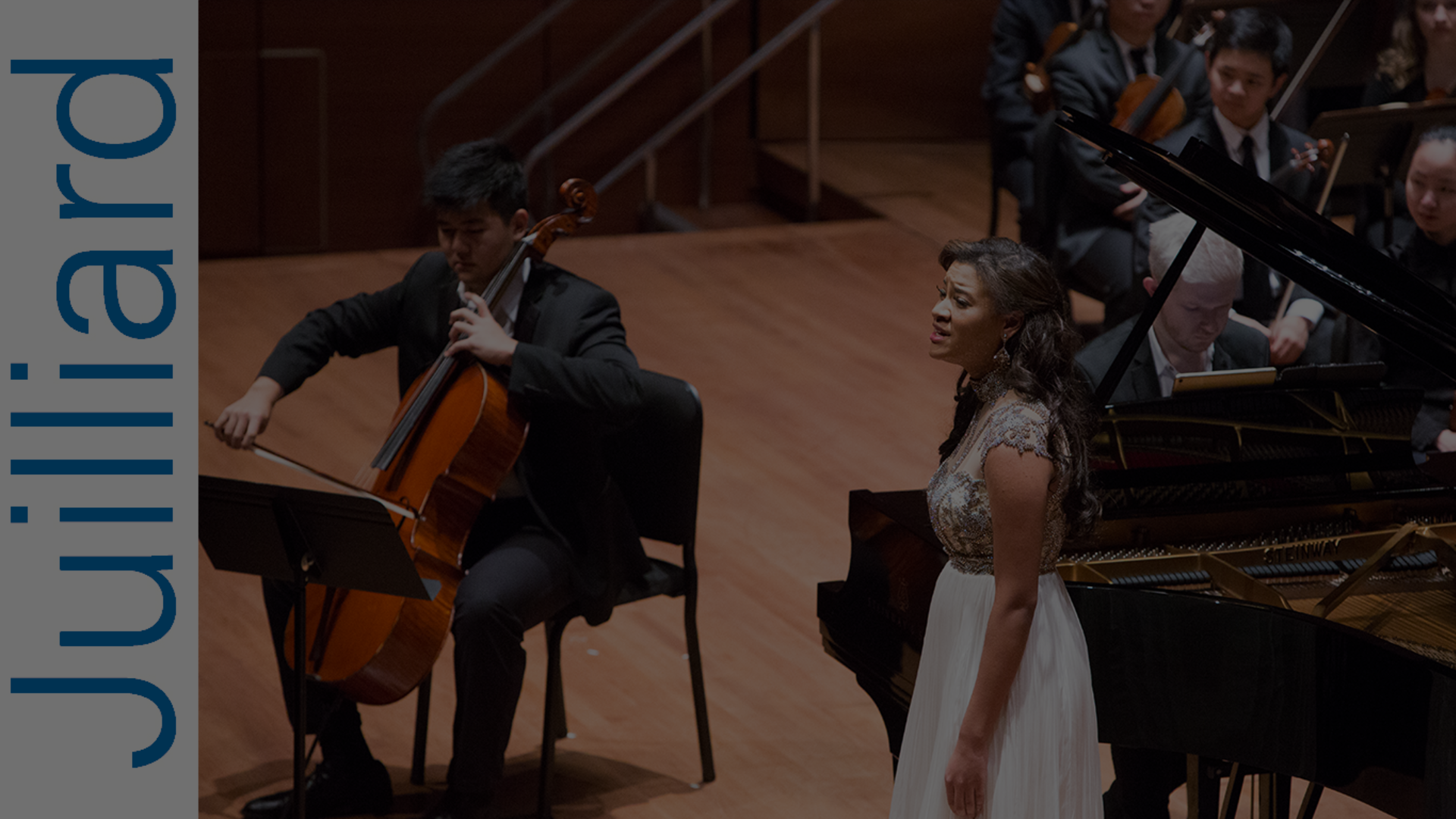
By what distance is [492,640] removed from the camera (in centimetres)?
314

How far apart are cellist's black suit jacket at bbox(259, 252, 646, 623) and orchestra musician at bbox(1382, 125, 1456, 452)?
1.72m

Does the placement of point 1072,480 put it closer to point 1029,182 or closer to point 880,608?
point 880,608

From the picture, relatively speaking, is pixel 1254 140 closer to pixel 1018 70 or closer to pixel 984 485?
pixel 1018 70

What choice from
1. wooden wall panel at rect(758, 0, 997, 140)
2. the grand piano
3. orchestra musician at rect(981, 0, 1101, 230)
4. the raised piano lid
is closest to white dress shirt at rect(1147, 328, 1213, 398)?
the grand piano

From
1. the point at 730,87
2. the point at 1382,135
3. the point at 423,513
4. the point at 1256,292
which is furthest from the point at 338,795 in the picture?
the point at 730,87

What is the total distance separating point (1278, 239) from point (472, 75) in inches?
190

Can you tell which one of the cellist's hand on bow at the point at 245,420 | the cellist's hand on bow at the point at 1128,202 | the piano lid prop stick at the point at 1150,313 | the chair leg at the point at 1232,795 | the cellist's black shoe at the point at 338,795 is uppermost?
the piano lid prop stick at the point at 1150,313

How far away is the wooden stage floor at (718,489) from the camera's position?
3.55 metres

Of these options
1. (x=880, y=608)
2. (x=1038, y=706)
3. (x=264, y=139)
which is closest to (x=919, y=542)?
(x=880, y=608)

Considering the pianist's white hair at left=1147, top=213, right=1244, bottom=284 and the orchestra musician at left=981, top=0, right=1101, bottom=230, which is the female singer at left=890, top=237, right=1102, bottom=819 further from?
the orchestra musician at left=981, top=0, right=1101, bottom=230

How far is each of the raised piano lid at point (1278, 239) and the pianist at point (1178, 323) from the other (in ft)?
1.52

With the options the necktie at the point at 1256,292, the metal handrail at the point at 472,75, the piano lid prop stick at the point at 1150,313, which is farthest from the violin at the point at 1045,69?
the piano lid prop stick at the point at 1150,313

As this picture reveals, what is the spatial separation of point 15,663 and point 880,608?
132 centimetres

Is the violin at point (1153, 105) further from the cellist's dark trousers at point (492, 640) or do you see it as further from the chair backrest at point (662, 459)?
the cellist's dark trousers at point (492, 640)
